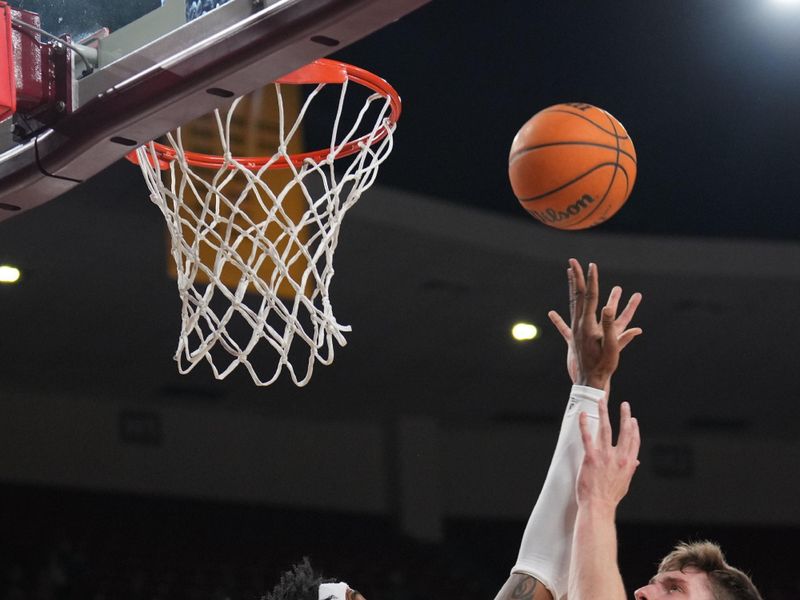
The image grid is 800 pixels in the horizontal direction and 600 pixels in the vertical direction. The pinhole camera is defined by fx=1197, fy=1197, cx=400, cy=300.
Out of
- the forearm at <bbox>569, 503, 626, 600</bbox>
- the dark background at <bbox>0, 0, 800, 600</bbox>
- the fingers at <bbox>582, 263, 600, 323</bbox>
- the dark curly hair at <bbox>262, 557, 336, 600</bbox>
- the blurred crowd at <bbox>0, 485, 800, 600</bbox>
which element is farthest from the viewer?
the blurred crowd at <bbox>0, 485, 800, 600</bbox>

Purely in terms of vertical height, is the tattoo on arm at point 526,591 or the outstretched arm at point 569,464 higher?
the outstretched arm at point 569,464

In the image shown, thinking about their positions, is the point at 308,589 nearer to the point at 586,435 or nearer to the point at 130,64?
the point at 586,435

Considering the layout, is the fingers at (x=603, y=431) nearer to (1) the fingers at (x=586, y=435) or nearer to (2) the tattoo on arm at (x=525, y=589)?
(1) the fingers at (x=586, y=435)

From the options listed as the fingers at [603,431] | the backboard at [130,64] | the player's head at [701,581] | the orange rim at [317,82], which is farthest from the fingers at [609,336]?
the orange rim at [317,82]

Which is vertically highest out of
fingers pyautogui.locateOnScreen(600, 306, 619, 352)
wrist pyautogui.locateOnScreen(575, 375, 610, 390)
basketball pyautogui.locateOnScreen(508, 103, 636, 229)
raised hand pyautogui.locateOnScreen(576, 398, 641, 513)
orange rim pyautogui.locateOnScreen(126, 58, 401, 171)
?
orange rim pyautogui.locateOnScreen(126, 58, 401, 171)

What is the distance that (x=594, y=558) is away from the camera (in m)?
1.83

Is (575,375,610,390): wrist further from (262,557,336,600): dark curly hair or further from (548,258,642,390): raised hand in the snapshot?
(262,557,336,600): dark curly hair

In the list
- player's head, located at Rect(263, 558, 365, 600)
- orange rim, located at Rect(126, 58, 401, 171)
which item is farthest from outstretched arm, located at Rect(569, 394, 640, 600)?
orange rim, located at Rect(126, 58, 401, 171)

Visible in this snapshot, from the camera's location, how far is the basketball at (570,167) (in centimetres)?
272

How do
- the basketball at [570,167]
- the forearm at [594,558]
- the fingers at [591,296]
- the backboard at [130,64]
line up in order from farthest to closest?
1. the basketball at [570,167]
2. the backboard at [130,64]
3. the fingers at [591,296]
4. the forearm at [594,558]

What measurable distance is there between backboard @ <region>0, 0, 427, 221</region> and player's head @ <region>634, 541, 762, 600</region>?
1.07m

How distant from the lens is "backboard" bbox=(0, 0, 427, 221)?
212cm

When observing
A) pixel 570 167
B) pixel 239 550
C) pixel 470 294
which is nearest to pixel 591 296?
pixel 570 167

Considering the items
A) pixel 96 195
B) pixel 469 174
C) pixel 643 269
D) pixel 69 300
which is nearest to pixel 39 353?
pixel 69 300
